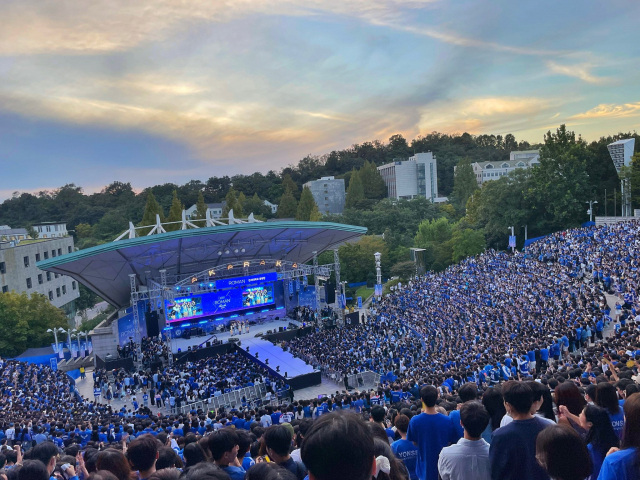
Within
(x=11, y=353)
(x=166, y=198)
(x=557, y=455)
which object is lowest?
(x=11, y=353)

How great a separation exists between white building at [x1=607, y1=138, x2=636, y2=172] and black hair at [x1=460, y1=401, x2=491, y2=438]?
41.2 meters

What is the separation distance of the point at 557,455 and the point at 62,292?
1873 inches

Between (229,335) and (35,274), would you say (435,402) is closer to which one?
(229,335)

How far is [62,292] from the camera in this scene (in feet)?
140

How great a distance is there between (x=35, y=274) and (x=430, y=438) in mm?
42897

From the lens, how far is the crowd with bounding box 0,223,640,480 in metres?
2.58

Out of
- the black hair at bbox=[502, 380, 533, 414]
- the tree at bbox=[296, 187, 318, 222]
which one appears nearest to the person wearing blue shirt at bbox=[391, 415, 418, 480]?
the black hair at bbox=[502, 380, 533, 414]

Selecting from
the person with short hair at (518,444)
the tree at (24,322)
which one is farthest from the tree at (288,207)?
the person with short hair at (518,444)

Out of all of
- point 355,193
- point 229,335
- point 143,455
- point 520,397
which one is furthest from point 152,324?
point 355,193

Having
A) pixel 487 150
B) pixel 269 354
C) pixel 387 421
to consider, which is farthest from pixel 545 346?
pixel 487 150

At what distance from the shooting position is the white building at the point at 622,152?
36938mm

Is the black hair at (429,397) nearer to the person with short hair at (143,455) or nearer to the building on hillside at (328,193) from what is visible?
the person with short hair at (143,455)

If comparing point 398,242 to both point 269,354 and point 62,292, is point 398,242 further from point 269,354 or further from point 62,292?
point 62,292

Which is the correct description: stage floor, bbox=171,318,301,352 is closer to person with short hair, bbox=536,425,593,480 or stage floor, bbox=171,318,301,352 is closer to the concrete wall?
the concrete wall
